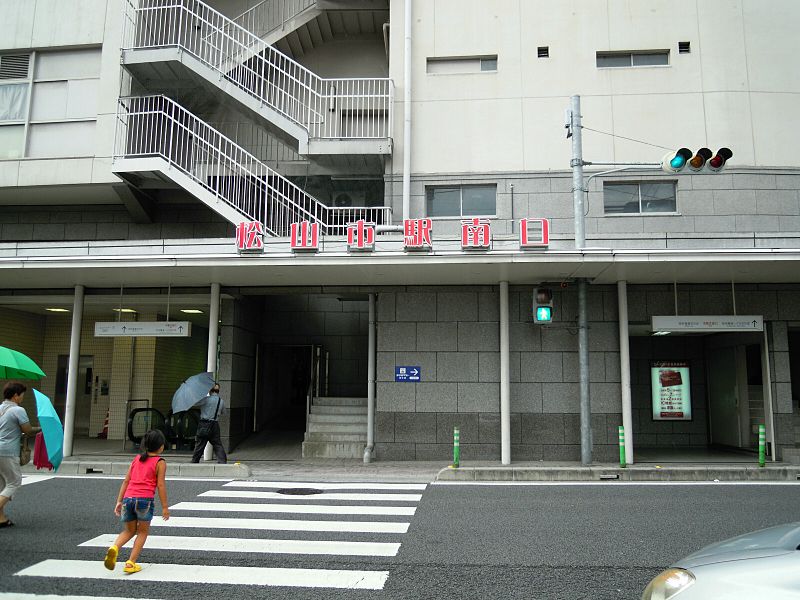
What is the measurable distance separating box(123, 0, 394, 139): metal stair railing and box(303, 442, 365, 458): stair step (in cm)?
785

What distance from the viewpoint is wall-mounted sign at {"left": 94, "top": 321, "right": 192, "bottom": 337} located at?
15.6 m

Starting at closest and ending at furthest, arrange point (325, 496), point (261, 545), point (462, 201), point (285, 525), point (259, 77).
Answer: point (261, 545) → point (285, 525) → point (325, 496) → point (462, 201) → point (259, 77)

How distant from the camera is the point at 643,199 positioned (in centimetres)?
1641

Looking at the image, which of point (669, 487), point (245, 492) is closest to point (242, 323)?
point (245, 492)

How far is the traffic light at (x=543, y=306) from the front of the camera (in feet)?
48.5

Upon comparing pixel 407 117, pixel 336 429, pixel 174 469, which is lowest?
pixel 174 469

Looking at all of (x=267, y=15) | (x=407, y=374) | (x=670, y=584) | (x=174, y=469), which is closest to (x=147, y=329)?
(x=174, y=469)

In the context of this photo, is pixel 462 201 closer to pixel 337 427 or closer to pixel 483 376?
pixel 483 376

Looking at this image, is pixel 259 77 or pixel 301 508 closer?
pixel 301 508

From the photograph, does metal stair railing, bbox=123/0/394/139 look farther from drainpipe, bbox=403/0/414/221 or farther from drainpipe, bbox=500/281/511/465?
drainpipe, bbox=500/281/511/465

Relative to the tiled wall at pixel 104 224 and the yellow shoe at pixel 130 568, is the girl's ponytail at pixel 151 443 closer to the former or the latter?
the yellow shoe at pixel 130 568

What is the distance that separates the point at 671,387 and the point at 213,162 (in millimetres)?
13485

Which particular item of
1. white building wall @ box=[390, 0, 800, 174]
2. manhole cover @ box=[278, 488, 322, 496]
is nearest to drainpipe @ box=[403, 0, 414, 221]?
white building wall @ box=[390, 0, 800, 174]

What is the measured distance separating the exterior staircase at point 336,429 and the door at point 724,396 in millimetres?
9428
